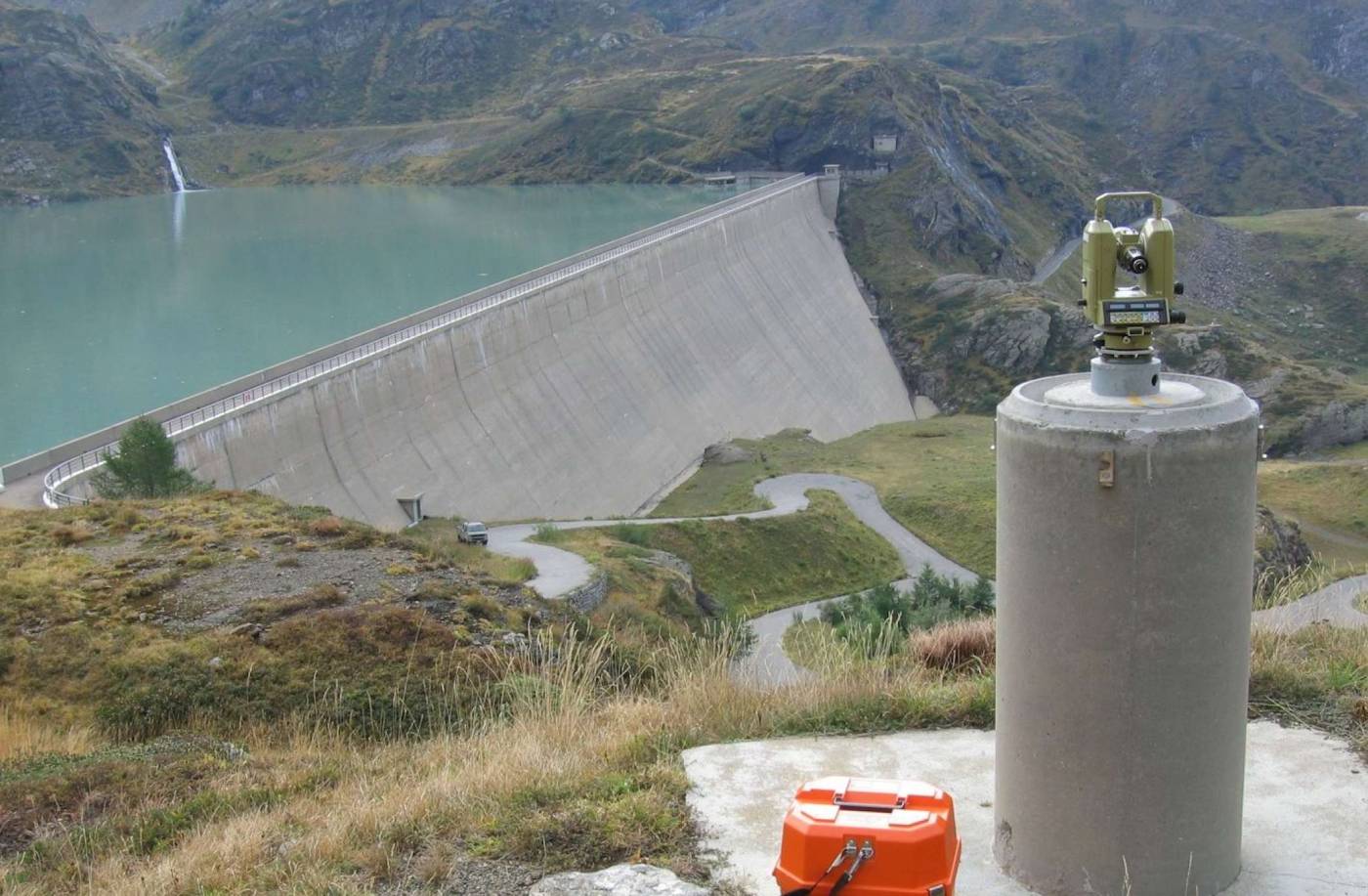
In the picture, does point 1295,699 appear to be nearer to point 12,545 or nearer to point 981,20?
point 12,545

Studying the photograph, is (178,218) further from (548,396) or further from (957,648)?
(957,648)

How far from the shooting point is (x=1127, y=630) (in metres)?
4.57

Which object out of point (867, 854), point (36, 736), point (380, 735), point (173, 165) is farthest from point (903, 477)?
point (173, 165)

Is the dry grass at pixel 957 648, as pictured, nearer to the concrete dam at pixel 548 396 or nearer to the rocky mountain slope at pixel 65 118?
the concrete dam at pixel 548 396

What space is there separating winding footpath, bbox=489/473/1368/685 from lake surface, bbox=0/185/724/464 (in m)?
14.8

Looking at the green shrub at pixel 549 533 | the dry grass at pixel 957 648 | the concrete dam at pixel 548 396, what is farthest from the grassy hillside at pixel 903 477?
the dry grass at pixel 957 648

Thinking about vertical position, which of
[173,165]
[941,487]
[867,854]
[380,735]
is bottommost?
Answer: [941,487]

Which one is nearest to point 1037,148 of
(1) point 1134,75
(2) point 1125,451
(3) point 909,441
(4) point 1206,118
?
(4) point 1206,118

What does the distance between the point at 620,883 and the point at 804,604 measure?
24.8m

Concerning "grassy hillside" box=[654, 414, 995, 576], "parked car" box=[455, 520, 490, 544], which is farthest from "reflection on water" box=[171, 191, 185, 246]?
"parked car" box=[455, 520, 490, 544]

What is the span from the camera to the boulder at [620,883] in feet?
14.8

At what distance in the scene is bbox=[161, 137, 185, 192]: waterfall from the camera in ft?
368

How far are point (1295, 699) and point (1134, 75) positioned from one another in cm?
16072

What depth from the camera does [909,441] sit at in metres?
48.9
